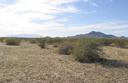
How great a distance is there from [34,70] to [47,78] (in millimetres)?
2361

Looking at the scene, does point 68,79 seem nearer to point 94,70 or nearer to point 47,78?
point 47,78

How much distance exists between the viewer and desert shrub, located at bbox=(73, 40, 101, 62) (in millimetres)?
21845

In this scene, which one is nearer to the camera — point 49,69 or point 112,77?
point 112,77

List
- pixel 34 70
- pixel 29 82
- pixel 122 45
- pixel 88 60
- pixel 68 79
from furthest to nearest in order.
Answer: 1. pixel 122 45
2. pixel 88 60
3. pixel 34 70
4. pixel 68 79
5. pixel 29 82

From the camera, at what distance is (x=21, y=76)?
14586 mm

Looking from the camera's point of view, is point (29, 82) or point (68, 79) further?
point (68, 79)

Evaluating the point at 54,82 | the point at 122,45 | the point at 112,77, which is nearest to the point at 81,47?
the point at 112,77

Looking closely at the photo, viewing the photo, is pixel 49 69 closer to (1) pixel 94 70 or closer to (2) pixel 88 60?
(1) pixel 94 70

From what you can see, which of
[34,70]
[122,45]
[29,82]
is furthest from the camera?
[122,45]

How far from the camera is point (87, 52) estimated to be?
22.1 metres

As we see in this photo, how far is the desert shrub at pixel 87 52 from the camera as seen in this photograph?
71.7 ft

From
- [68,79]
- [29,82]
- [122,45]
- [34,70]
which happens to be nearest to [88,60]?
[34,70]

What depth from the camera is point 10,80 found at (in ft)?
44.5

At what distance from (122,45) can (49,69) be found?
103ft
